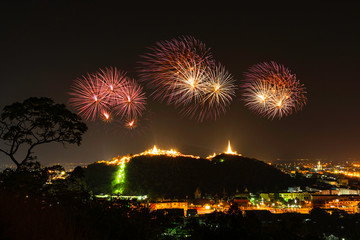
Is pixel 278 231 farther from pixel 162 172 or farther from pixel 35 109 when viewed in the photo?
pixel 162 172

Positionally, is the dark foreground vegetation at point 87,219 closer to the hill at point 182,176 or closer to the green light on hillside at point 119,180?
the green light on hillside at point 119,180

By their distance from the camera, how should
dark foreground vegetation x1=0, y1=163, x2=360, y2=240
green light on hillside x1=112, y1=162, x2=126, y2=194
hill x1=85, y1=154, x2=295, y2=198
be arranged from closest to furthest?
dark foreground vegetation x1=0, y1=163, x2=360, y2=240
green light on hillside x1=112, y1=162, x2=126, y2=194
hill x1=85, y1=154, x2=295, y2=198

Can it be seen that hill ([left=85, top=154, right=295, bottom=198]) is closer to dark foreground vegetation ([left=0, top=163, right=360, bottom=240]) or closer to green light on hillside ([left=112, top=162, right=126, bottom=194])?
green light on hillside ([left=112, top=162, right=126, bottom=194])

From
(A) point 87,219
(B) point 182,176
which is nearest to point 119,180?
(B) point 182,176

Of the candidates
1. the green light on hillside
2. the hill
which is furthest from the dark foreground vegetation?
the hill

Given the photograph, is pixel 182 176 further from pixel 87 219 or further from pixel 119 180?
pixel 87 219

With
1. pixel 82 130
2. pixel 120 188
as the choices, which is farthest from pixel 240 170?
pixel 82 130

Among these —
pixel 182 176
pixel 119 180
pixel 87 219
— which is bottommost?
pixel 87 219
